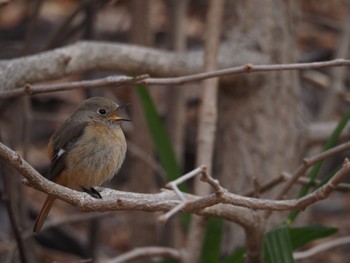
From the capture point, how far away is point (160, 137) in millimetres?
4332

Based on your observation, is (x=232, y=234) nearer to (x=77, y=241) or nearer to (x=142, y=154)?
(x=142, y=154)

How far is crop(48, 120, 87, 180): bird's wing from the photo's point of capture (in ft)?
12.2

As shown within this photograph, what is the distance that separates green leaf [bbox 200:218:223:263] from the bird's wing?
818mm

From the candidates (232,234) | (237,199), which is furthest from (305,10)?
(237,199)

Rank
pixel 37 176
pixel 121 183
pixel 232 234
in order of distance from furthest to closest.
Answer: pixel 121 183, pixel 232 234, pixel 37 176

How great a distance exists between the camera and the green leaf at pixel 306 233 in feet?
11.9

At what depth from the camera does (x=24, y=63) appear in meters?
3.50

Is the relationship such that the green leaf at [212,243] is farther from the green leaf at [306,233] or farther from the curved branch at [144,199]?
the curved branch at [144,199]

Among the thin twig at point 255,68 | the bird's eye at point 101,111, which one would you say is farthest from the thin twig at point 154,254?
the thin twig at point 255,68

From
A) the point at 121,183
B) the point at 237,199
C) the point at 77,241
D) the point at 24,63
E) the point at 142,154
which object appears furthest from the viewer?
the point at 121,183

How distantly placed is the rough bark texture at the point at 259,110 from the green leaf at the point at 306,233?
952 mm

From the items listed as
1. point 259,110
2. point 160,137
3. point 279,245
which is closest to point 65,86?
point 279,245

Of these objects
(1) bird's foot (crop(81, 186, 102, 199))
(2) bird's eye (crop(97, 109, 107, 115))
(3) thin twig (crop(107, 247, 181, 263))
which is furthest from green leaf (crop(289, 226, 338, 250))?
(2) bird's eye (crop(97, 109, 107, 115))

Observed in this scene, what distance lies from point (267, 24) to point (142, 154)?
3.72ft
